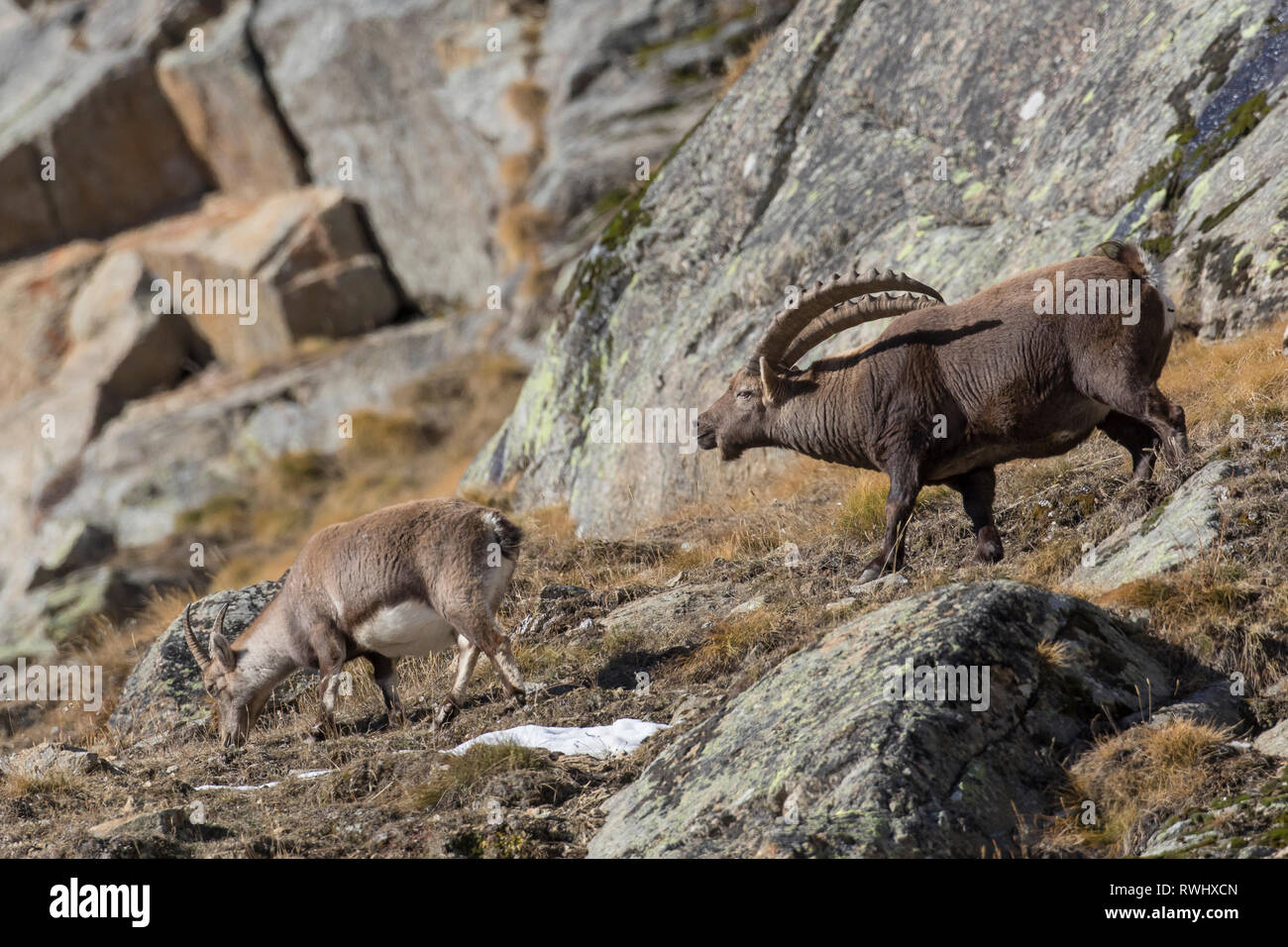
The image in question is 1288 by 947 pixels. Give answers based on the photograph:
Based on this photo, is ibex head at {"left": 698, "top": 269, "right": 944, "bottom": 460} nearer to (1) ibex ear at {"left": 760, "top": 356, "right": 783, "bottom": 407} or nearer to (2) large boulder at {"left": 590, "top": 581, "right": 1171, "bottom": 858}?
(1) ibex ear at {"left": 760, "top": 356, "right": 783, "bottom": 407}

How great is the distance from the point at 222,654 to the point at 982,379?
623 cm

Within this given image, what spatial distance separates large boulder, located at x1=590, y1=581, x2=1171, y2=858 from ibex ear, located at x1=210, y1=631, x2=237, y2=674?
15.9ft

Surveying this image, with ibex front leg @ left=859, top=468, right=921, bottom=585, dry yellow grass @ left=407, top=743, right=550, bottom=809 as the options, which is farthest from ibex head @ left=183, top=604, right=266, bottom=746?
ibex front leg @ left=859, top=468, right=921, bottom=585

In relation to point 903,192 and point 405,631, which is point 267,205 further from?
point 405,631

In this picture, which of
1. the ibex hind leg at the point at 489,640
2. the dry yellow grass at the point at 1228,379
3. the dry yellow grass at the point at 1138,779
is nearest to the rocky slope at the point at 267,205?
the dry yellow grass at the point at 1228,379

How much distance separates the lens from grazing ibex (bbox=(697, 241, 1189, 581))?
8320mm

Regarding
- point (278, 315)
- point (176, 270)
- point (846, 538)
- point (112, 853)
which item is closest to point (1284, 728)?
point (846, 538)

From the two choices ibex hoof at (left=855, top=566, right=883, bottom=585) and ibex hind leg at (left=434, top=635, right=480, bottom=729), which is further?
ibex hind leg at (left=434, top=635, right=480, bottom=729)

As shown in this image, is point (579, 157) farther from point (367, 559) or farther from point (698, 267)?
point (367, 559)

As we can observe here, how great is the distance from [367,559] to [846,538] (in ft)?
12.2

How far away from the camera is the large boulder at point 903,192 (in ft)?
39.5

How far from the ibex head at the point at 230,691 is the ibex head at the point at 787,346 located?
4116 mm

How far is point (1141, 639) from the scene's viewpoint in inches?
267

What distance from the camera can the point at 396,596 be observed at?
937cm
